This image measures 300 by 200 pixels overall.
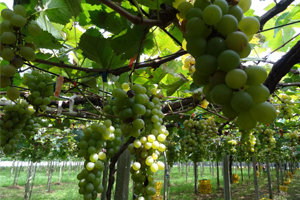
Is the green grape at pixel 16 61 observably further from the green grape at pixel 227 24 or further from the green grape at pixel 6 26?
the green grape at pixel 227 24

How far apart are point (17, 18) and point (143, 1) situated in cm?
39

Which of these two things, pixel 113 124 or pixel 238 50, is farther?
pixel 113 124

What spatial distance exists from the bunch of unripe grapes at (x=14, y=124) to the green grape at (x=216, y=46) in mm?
1810

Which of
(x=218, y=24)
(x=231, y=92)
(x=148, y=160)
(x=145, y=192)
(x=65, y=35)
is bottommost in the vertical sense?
(x=145, y=192)

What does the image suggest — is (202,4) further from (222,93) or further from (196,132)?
(196,132)

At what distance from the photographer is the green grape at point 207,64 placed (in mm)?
432

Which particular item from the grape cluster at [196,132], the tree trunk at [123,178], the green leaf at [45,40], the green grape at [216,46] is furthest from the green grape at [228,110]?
the grape cluster at [196,132]

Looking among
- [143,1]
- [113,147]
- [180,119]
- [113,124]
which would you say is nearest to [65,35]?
[113,124]

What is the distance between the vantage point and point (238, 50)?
427 mm

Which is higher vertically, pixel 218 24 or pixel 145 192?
pixel 218 24

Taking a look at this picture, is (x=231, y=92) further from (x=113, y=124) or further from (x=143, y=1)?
(x=113, y=124)

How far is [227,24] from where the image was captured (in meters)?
0.44

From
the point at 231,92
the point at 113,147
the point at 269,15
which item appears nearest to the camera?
the point at 231,92

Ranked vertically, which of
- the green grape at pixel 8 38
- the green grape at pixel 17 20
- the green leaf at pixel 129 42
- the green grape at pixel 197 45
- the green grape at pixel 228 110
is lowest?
the green grape at pixel 228 110
